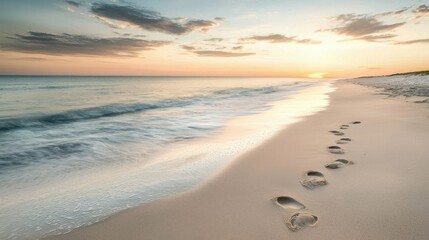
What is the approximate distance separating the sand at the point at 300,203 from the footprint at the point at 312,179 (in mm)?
14

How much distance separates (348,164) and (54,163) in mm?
5463

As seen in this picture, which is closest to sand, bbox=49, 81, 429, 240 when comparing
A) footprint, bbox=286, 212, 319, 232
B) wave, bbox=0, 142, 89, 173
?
footprint, bbox=286, 212, 319, 232

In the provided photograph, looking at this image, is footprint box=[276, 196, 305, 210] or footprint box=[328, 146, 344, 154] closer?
footprint box=[276, 196, 305, 210]

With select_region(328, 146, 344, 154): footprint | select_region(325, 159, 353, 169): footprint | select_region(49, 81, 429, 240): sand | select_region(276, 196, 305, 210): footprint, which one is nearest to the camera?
select_region(49, 81, 429, 240): sand

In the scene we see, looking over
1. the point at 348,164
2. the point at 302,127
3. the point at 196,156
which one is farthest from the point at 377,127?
the point at 196,156

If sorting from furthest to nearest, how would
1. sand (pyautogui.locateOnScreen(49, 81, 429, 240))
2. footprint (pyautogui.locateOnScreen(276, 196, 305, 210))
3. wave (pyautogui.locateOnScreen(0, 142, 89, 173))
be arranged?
wave (pyautogui.locateOnScreen(0, 142, 89, 173)) → footprint (pyautogui.locateOnScreen(276, 196, 305, 210)) → sand (pyautogui.locateOnScreen(49, 81, 429, 240))

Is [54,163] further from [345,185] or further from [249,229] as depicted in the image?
[345,185]

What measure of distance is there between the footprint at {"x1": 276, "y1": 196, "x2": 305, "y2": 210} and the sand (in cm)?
1

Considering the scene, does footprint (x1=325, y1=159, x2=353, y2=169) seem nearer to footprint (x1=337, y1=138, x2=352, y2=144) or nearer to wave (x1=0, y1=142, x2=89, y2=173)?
footprint (x1=337, y1=138, x2=352, y2=144)

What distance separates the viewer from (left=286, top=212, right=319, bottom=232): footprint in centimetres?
242

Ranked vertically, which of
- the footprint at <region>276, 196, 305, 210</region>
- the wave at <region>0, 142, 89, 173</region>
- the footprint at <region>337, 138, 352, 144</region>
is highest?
the footprint at <region>337, 138, 352, 144</region>

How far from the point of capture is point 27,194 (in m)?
3.64

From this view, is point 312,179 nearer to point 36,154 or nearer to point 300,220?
point 300,220

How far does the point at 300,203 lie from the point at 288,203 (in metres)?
0.13
